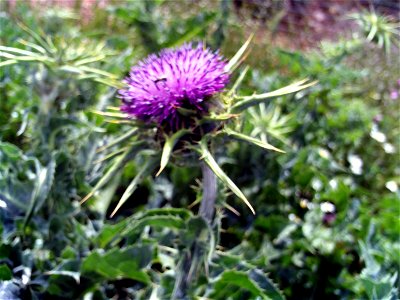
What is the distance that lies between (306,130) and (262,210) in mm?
601

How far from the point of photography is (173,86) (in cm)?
164

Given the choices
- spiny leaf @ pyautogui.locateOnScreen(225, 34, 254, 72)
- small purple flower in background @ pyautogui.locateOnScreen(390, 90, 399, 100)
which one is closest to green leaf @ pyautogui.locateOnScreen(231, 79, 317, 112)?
spiny leaf @ pyautogui.locateOnScreen(225, 34, 254, 72)

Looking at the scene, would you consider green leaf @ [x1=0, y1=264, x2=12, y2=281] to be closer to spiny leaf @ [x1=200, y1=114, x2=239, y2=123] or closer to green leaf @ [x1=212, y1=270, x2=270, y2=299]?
green leaf @ [x1=212, y1=270, x2=270, y2=299]

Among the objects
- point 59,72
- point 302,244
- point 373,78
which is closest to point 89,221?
point 59,72

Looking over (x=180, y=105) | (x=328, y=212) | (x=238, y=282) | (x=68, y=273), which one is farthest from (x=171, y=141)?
(x=328, y=212)

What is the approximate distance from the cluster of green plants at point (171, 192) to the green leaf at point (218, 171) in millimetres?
146

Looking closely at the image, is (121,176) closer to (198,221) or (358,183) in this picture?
(198,221)

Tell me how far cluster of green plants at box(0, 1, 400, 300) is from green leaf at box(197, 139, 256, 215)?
146 mm

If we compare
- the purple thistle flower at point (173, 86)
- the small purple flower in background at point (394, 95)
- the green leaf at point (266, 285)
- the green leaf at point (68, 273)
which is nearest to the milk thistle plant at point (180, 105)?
the purple thistle flower at point (173, 86)

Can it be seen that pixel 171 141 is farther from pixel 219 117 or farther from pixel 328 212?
pixel 328 212

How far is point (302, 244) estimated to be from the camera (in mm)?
2605

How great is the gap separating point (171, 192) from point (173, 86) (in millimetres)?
1234

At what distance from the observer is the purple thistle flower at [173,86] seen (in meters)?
1.63

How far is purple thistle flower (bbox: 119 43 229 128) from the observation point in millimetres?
1635
